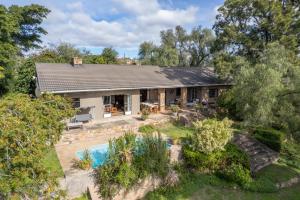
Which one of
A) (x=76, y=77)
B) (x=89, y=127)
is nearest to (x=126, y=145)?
(x=89, y=127)

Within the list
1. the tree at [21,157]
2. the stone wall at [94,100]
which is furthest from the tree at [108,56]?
the tree at [21,157]

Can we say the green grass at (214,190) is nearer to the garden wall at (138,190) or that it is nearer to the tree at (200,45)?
the garden wall at (138,190)

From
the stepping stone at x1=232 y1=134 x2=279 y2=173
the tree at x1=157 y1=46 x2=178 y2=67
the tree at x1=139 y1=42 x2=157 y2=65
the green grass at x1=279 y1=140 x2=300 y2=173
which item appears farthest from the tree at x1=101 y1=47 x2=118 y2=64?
the green grass at x1=279 y1=140 x2=300 y2=173

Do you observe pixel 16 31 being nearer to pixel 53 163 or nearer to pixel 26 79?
pixel 26 79

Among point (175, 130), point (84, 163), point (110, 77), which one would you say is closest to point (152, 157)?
point (84, 163)

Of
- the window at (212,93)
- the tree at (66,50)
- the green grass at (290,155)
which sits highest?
the tree at (66,50)

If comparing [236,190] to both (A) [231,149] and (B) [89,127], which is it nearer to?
(A) [231,149]
